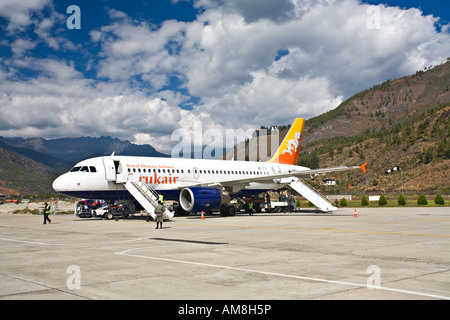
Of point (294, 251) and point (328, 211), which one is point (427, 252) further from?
point (328, 211)

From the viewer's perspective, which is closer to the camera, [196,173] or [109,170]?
[109,170]

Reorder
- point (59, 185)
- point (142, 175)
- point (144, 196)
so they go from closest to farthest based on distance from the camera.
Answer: point (59, 185), point (144, 196), point (142, 175)

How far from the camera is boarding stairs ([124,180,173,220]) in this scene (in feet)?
90.6

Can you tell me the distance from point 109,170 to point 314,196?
1839 centimetres

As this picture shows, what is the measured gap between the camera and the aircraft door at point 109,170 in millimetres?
29938

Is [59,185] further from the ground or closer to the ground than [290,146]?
closer to the ground

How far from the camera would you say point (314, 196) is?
37531mm

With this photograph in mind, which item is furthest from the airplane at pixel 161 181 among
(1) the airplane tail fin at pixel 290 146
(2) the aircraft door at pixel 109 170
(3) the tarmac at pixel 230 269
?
(3) the tarmac at pixel 230 269

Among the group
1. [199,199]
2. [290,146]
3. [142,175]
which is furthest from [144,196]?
[290,146]

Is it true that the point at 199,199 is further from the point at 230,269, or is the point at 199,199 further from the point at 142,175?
the point at 230,269

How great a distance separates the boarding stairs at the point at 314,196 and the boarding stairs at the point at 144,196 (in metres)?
14.5

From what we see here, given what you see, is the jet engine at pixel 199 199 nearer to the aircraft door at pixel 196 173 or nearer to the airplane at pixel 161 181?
the airplane at pixel 161 181

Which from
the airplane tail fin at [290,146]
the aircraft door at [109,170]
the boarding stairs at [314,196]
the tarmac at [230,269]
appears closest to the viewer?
the tarmac at [230,269]

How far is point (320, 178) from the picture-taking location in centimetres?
13825
